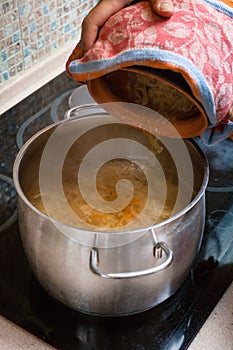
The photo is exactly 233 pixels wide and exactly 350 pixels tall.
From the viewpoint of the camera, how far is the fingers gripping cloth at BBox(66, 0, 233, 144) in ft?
1.69

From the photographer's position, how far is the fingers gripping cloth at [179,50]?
20.2 inches

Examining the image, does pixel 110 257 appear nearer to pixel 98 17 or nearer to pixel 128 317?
pixel 128 317

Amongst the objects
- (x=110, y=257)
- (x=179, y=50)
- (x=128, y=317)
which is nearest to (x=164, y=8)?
(x=179, y=50)

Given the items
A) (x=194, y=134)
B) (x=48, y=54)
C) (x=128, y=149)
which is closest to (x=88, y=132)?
(x=128, y=149)

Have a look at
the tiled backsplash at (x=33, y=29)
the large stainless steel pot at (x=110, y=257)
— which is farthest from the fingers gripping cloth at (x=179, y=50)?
the tiled backsplash at (x=33, y=29)

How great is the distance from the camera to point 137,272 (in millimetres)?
579

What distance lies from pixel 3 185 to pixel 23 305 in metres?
0.22

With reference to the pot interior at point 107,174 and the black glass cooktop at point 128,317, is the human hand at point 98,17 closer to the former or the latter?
the pot interior at point 107,174

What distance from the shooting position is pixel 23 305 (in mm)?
697

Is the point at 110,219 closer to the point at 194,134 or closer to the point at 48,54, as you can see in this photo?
the point at 194,134

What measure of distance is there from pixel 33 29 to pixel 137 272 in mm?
595

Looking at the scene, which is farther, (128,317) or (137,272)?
(128,317)

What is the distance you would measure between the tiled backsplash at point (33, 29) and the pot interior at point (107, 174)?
272 mm

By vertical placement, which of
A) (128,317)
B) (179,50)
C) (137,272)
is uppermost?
(179,50)
